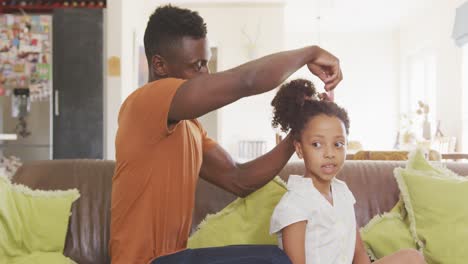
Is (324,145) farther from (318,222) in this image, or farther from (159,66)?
(159,66)

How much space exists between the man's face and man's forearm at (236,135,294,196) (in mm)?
409

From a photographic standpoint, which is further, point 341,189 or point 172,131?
point 341,189

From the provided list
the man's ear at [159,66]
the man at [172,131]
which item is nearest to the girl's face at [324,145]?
the man at [172,131]

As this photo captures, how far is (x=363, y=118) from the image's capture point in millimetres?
9008

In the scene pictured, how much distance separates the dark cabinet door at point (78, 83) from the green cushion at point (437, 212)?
A: 3493 millimetres

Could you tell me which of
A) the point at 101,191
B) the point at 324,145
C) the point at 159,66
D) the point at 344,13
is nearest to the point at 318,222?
the point at 324,145

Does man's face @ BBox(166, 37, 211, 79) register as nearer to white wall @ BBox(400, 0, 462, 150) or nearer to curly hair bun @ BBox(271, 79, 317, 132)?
curly hair bun @ BBox(271, 79, 317, 132)

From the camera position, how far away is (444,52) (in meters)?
6.23

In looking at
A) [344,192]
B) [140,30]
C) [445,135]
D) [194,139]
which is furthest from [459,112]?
[194,139]

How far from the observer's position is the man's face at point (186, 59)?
1194 mm

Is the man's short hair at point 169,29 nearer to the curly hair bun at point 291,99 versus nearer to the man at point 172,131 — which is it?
the man at point 172,131

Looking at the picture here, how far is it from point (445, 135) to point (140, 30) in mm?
4076

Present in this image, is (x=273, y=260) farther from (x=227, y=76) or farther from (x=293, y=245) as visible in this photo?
(x=227, y=76)

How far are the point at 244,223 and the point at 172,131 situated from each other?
699mm
